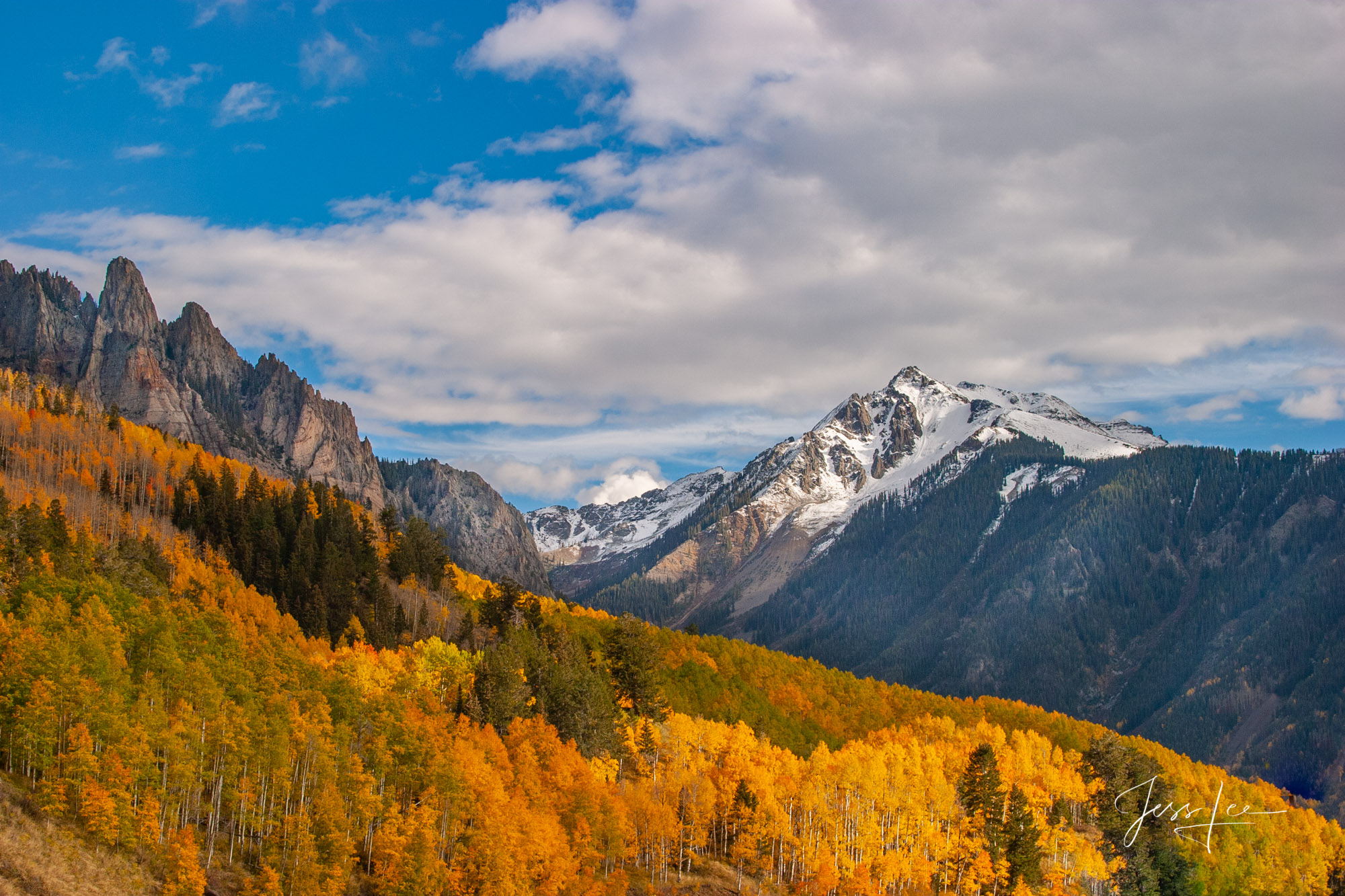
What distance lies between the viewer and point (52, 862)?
51750 millimetres

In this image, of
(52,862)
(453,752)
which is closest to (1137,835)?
(453,752)

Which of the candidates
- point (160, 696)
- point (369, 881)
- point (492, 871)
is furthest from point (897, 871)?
point (160, 696)

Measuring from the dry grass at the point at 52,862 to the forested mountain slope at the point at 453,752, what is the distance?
115 centimetres

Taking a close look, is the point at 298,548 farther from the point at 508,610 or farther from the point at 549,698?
the point at 549,698

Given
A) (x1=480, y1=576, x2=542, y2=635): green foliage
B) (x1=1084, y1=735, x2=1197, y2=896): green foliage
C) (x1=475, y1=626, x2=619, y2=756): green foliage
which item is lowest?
(x1=1084, y1=735, x2=1197, y2=896): green foliage

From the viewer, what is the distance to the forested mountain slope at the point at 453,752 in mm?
63281

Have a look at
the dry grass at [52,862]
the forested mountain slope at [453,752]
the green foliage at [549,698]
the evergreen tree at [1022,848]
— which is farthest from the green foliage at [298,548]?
the evergreen tree at [1022,848]

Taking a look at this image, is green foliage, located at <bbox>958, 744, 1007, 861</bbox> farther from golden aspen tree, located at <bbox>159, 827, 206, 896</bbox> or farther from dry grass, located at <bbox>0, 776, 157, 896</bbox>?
dry grass, located at <bbox>0, 776, 157, 896</bbox>

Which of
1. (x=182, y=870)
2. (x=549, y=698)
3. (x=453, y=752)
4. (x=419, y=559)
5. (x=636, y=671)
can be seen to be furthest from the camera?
(x=419, y=559)

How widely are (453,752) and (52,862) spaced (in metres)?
29.5

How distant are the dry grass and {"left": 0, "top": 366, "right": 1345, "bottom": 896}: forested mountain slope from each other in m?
1.15

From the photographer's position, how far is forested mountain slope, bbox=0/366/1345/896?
63.3m
